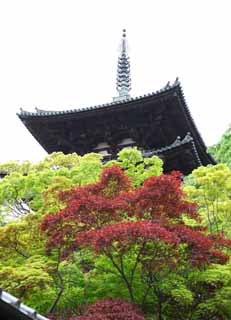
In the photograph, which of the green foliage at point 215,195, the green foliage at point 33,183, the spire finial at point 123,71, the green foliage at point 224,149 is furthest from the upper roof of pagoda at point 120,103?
the spire finial at point 123,71

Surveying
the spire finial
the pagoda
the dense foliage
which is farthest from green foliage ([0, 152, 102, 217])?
the spire finial

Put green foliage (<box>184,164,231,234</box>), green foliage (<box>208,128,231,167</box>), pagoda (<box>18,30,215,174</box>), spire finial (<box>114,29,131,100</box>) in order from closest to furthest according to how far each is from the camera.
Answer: green foliage (<box>184,164,231,234</box>) < green foliage (<box>208,128,231,167</box>) < pagoda (<box>18,30,215,174</box>) < spire finial (<box>114,29,131,100</box>)

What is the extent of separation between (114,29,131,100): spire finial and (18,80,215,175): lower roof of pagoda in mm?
9022

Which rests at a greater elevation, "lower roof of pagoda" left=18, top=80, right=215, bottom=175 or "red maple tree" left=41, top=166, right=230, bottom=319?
"lower roof of pagoda" left=18, top=80, right=215, bottom=175

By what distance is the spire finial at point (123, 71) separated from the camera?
99.1ft

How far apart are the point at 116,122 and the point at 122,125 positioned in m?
0.28

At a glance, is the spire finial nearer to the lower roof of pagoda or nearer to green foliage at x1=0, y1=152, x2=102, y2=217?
the lower roof of pagoda

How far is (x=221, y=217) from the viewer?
34.6 feet

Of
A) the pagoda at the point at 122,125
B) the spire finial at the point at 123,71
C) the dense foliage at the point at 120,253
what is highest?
the spire finial at the point at 123,71

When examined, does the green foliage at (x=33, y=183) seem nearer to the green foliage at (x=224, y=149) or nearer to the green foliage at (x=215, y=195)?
the green foliage at (x=215, y=195)

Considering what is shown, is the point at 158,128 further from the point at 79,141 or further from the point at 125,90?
the point at 125,90

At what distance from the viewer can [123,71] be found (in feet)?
105

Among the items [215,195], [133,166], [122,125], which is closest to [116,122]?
[122,125]

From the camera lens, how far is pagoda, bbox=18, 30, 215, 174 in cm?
1898
